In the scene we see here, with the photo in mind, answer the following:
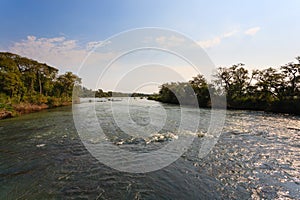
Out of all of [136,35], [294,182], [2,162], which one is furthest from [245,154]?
[2,162]

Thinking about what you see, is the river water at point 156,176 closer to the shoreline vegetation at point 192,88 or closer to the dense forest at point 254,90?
the shoreline vegetation at point 192,88

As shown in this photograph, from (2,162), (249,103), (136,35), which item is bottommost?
(2,162)

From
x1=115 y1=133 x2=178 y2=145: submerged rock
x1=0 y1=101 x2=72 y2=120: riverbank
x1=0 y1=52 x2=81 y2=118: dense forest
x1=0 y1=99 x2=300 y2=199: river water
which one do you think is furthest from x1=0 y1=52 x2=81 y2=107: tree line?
x1=0 y1=99 x2=300 y2=199: river water

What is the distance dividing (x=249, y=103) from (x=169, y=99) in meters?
29.7

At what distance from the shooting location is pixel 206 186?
188 inches

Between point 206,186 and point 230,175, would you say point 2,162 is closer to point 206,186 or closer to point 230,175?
point 206,186

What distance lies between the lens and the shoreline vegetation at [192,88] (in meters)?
28.0

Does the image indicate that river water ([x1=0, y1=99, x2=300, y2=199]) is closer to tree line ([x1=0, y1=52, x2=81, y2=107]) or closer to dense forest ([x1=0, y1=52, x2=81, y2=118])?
dense forest ([x1=0, y1=52, x2=81, y2=118])

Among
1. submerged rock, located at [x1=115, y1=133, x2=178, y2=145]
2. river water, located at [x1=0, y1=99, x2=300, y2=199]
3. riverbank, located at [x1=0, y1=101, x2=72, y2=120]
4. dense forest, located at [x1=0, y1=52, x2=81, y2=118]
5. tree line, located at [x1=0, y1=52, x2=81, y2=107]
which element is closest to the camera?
river water, located at [x1=0, y1=99, x2=300, y2=199]

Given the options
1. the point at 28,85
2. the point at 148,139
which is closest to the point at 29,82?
the point at 28,85

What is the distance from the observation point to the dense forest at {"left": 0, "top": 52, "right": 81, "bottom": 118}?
2667 centimetres

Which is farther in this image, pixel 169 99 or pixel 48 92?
pixel 169 99

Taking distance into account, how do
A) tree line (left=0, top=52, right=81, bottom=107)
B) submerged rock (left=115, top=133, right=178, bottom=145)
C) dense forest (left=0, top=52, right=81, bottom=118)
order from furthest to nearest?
tree line (left=0, top=52, right=81, bottom=107) < dense forest (left=0, top=52, right=81, bottom=118) < submerged rock (left=115, top=133, right=178, bottom=145)

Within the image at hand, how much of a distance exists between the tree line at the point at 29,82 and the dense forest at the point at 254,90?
3356cm
